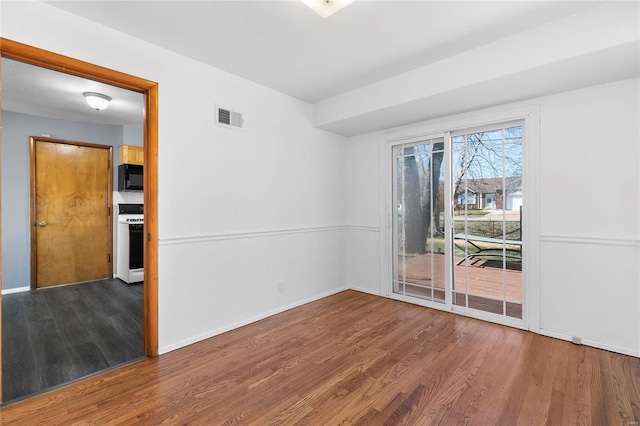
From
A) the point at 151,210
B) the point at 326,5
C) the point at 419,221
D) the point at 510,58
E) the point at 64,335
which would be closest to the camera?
the point at 326,5

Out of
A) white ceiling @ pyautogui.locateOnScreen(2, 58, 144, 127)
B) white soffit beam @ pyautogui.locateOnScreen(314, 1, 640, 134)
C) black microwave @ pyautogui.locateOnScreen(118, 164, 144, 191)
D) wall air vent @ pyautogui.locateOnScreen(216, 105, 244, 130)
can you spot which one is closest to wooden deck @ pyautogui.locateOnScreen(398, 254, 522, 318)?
white soffit beam @ pyautogui.locateOnScreen(314, 1, 640, 134)

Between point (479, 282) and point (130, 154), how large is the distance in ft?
18.6

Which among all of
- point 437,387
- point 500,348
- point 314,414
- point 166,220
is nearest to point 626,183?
point 500,348

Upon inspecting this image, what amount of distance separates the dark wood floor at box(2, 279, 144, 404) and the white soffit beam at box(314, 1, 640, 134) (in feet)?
11.2

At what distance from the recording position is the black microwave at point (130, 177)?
5.02 m

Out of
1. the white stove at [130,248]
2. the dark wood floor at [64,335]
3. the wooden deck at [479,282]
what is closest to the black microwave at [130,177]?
the white stove at [130,248]

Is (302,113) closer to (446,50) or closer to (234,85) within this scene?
(234,85)

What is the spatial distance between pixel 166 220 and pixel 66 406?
1415 mm

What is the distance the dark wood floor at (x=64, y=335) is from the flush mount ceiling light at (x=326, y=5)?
10.0ft

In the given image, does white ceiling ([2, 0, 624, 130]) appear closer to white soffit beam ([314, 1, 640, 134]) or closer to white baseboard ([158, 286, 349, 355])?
white soffit beam ([314, 1, 640, 134])

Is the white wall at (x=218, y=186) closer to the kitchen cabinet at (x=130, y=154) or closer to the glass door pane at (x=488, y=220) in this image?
the glass door pane at (x=488, y=220)

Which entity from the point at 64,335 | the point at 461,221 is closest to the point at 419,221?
the point at 461,221

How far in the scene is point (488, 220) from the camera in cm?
333

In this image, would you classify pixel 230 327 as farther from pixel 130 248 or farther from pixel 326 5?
pixel 326 5
